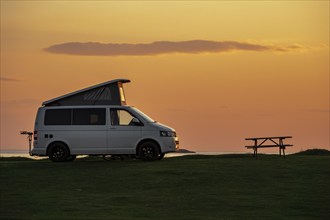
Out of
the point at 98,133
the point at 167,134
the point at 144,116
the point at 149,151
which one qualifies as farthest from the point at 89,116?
the point at 167,134

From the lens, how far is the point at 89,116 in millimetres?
33469

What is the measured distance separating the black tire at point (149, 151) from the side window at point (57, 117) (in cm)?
341

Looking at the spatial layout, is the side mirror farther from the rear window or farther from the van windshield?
the rear window

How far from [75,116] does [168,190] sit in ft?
33.7

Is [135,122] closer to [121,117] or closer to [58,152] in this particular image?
[121,117]

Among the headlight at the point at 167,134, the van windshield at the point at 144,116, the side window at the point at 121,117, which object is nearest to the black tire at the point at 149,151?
the headlight at the point at 167,134

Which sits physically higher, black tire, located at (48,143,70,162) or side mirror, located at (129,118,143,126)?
side mirror, located at (129,118,143,126)

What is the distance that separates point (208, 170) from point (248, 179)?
2.48m

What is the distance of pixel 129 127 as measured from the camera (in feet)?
109

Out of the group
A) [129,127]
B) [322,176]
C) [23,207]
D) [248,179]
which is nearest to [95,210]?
[23,207]

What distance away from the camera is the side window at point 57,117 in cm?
3344

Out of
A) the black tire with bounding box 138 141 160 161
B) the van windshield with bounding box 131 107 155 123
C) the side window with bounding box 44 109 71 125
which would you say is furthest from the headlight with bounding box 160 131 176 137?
the side window with bounding box 44 109 71 125

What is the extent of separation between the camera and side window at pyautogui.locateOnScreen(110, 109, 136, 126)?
3325cm

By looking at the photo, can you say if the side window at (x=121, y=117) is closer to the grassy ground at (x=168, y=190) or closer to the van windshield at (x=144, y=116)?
the van windshield at (x=144, y=116)
